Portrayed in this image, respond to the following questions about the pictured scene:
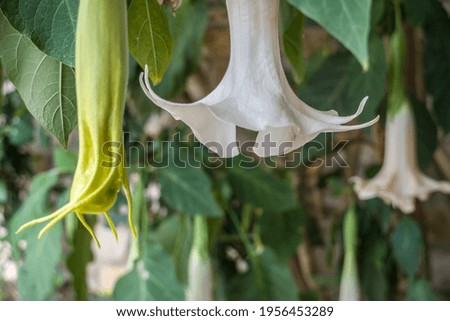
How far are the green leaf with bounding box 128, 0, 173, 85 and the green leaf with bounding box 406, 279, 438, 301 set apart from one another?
0.53 metres

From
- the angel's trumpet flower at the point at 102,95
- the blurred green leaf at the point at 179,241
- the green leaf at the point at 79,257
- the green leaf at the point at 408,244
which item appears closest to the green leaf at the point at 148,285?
the green leaf at the point at 79,257

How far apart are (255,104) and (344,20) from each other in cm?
4

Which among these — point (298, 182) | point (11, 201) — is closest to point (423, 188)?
point (298, 182)

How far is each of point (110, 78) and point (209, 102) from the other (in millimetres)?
38

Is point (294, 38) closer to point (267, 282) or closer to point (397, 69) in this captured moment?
point (397, 69)

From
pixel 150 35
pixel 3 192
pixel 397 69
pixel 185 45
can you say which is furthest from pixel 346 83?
pixel 3 192

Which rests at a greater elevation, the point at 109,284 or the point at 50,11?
the point at 50,11

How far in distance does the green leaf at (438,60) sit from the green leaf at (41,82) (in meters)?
0.48

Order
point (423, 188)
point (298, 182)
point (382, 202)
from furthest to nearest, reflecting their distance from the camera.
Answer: point (298, 182) < point (382, 202) < point (423, 188)

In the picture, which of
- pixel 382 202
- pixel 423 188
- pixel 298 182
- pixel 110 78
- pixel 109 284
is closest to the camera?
pixel 110 78

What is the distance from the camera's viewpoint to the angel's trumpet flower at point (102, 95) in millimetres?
181

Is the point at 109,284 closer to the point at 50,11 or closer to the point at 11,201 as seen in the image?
the point at 11,201

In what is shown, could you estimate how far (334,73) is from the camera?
24.8 inches
